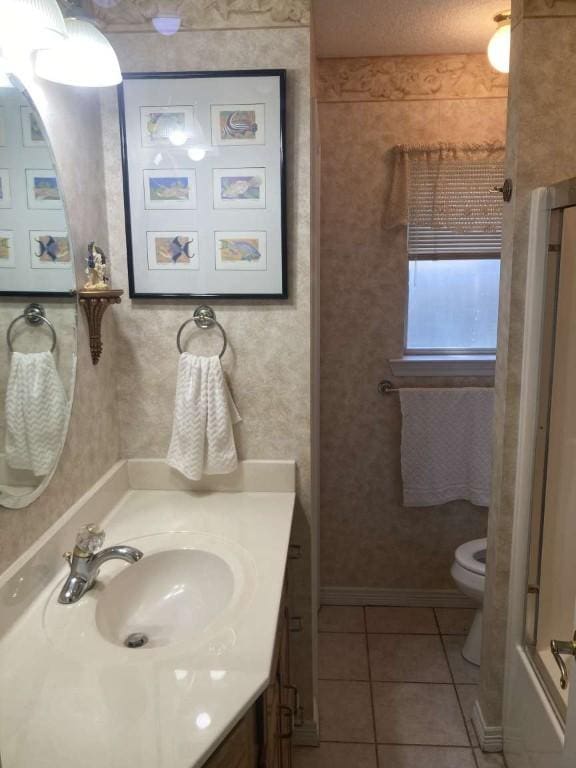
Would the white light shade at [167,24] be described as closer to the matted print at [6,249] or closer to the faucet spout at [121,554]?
the matted print at [6,249]

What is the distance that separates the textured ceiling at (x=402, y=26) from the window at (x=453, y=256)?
43cm

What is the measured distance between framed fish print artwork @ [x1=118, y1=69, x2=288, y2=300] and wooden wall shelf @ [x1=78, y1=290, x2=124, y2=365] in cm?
20

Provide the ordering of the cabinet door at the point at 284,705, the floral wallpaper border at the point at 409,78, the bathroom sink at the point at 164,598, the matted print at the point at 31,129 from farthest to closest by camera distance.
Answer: the floral wallpaper border at the point at 409,78, the cabinet door at the point at 284,705, the bathroom sink at the point at 164,598, the matted print at the point at 31,129

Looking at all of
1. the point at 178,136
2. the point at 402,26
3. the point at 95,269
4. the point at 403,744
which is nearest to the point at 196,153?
the point at 178,136

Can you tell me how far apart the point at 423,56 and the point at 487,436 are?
1629 mm

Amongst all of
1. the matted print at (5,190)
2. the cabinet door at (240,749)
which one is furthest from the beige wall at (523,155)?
the matted print at (5,190)

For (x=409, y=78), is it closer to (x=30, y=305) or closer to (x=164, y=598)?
(x=30, y=305)

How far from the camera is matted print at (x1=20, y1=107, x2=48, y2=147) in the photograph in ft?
4.39

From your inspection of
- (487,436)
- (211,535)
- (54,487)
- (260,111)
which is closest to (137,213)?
(260,111)

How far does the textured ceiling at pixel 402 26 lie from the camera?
83.7 inches

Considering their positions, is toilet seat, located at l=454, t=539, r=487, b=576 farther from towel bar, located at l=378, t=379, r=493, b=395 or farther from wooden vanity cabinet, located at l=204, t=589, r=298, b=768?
wooden vanity cabinet, located at l=204, t=589, r=298, b=768

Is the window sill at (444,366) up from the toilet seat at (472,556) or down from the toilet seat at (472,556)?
up

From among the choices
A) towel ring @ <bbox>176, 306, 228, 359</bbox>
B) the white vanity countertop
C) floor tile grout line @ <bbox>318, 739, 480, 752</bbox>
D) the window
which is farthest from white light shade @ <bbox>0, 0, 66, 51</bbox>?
floor tile grout line @ <bbox>318, 739, 480, 752</bbox>

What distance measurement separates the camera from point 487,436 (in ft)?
9.37
